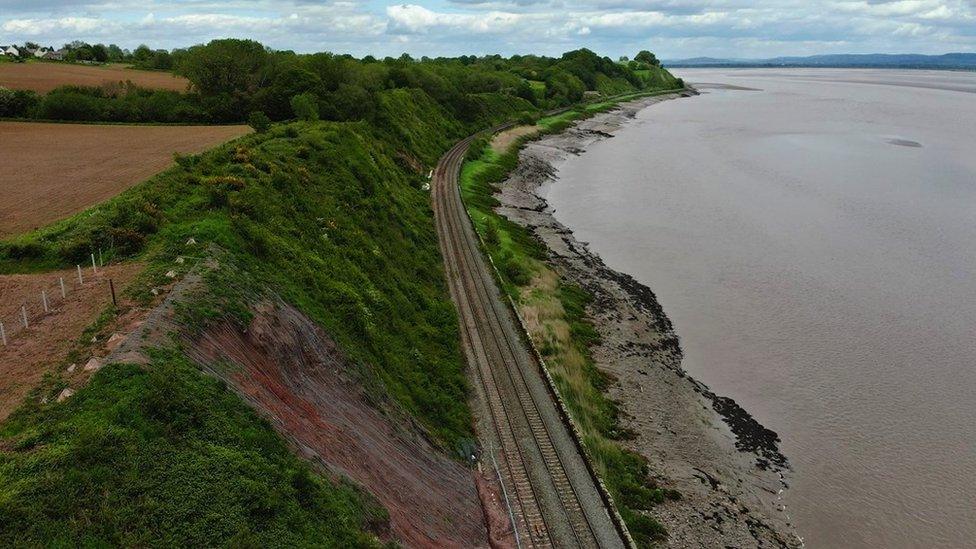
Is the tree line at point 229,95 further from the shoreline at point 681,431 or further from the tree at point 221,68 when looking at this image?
the shoreline at point 681,431

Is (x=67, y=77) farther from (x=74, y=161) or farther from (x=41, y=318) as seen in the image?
(x=41, y=318)

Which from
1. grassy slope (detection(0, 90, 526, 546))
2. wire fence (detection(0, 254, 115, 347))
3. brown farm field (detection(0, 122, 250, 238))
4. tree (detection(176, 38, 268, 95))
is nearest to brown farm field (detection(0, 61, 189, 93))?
tree (detection(176, 38, 268, 95))

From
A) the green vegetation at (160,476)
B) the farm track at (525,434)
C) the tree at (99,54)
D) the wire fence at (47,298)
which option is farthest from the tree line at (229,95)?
the tree at (99,54)

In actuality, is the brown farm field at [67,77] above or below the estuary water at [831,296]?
above

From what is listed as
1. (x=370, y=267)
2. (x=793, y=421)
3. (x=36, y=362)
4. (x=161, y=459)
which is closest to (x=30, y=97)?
(x=370, y=267)

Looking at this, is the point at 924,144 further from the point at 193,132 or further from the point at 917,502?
the point at 193,132

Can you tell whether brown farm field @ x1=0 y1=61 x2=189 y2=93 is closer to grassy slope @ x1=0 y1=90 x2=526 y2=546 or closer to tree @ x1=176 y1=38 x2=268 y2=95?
tree @ x1=176 y1=38 x2=268 y2=95
